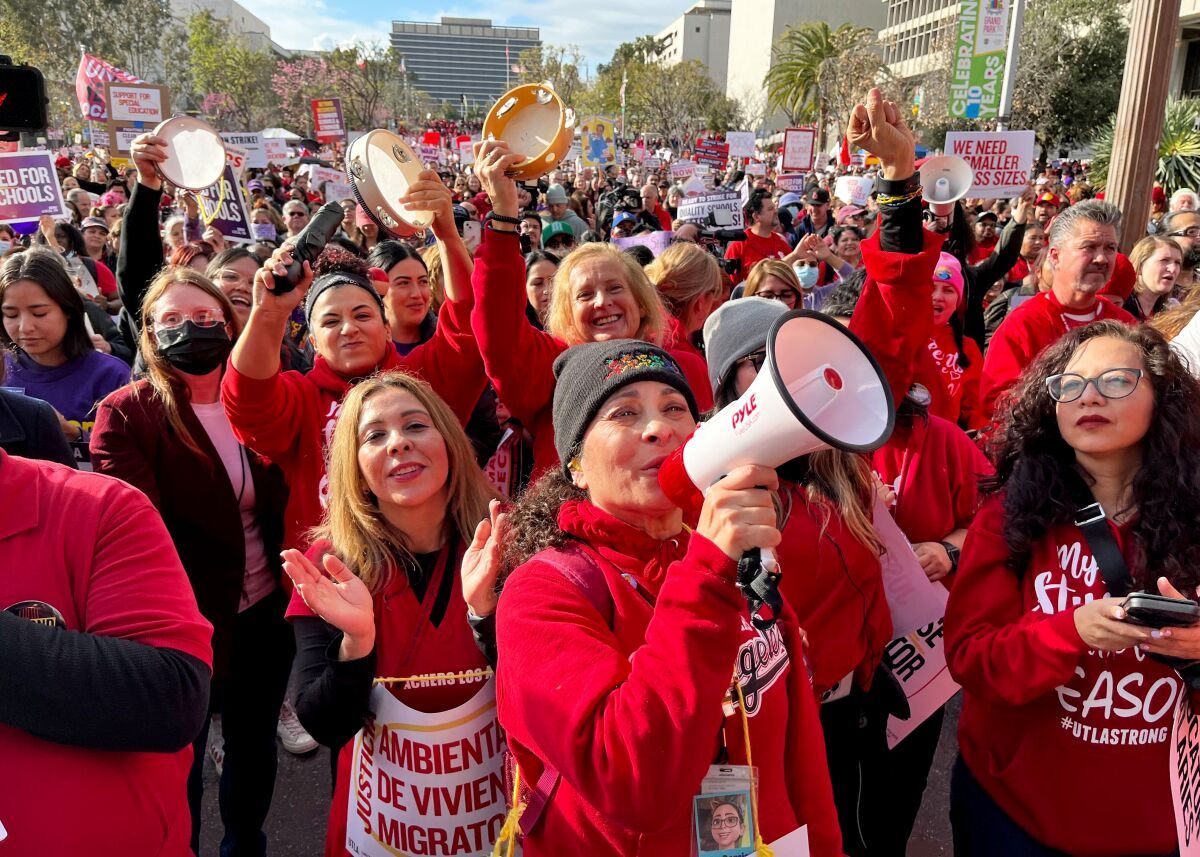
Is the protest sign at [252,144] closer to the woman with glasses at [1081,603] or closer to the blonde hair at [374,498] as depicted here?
the blonde hair at [374,498]

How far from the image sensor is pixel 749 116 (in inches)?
2906

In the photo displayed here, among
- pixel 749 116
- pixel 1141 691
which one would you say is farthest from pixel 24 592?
pixel 749 116

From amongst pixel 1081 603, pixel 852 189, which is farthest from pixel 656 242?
pixel 852 189

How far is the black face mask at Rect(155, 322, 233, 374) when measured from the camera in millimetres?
2891

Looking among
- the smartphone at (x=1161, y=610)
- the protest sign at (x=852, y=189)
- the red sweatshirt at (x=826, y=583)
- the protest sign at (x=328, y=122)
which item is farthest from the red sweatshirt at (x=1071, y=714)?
the protest sign at (x=328, y=122)

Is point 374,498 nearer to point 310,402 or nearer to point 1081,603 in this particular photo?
point 310,402

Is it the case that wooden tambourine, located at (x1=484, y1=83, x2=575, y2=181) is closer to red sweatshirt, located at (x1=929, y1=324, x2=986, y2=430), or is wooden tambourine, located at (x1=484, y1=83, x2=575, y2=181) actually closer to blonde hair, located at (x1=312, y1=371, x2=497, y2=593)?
blonde hair, located at (x1=312, y1=371, x2=497, y2=593)

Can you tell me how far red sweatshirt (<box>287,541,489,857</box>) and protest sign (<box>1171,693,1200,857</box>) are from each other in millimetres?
1526

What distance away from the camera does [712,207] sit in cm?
843

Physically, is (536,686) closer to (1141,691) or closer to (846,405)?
(846,405)

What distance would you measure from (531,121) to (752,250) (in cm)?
490

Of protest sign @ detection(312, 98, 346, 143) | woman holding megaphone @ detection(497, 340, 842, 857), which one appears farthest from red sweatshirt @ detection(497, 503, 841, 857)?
protest sign @ detection(312, 98, 346, 143)

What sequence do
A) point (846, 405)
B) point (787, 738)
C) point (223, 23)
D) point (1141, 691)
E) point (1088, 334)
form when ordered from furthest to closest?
1. point (223, 23)
2. point (1088, 334)
3. point (1141, 691)
4. point (787, 738)
5. point (846, 405)

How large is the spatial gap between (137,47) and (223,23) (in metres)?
11.9
